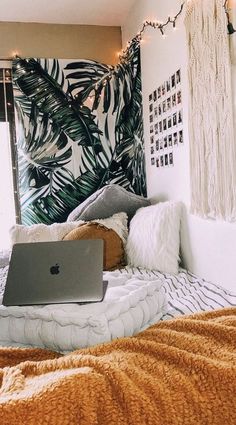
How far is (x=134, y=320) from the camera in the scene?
1.01 metres

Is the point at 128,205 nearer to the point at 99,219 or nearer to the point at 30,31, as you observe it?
the point at 99,219

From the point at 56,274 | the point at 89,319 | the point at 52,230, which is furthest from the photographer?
the point at 52,230

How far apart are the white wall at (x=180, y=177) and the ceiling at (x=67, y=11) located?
5.6 inches

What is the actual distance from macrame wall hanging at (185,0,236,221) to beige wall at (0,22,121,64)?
4.76ft

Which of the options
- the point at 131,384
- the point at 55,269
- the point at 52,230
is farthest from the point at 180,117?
the point at 131,384

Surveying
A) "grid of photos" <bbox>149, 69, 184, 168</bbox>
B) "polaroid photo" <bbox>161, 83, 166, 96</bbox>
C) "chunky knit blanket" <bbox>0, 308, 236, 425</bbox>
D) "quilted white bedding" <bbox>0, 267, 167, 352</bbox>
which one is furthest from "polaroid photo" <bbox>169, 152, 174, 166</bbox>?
"chunky knit blanket" <bbox>0, 308, 236, 425</bbox>

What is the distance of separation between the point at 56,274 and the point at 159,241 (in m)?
1.15

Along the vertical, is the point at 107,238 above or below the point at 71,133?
below

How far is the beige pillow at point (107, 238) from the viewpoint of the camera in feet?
7.75

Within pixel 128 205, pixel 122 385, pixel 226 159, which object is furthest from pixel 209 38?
pixel 122 385

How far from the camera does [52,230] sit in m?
2.62

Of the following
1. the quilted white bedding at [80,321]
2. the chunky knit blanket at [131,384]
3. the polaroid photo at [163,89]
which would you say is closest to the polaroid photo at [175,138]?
the polaroid photo at [163,89]

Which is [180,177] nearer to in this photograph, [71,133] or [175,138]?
[175,138]

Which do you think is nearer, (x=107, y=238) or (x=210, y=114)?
(x=210, y=114)
